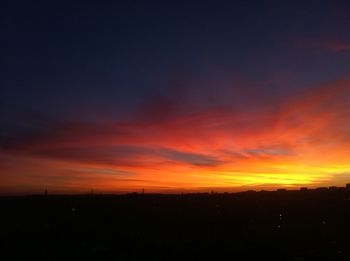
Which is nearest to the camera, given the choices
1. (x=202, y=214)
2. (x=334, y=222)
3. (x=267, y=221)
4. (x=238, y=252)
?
(x=238, y=252)

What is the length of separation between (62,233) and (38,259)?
1619cm

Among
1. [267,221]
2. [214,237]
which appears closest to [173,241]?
[214,237]

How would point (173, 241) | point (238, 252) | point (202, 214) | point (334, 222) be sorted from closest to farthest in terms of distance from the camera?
1. point (238, 252)
2. point (173, 241)
3. point (334, 222)
4. point (202, 214)

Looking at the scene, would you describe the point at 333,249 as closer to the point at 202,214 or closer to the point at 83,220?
the point at 202,214

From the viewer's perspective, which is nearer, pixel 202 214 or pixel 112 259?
pixel 112 259

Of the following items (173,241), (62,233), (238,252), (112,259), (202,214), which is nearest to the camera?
(112,259)

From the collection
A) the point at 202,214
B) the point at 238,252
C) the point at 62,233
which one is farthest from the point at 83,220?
the point at 238,252

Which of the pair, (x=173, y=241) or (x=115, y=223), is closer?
(x=173, y=241)

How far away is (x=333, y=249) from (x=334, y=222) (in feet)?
69.6

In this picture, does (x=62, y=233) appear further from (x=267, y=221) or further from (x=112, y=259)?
(x=267, y=221)

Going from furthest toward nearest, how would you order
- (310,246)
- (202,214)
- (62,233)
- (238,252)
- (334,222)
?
(202,214) → (334,222) → (62,233) → (310,246) → (238,252)

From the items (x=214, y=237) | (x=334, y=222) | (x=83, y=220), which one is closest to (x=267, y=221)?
(x=334, y=222)

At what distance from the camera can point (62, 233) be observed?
56688 mm

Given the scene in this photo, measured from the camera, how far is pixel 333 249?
42.8 m
